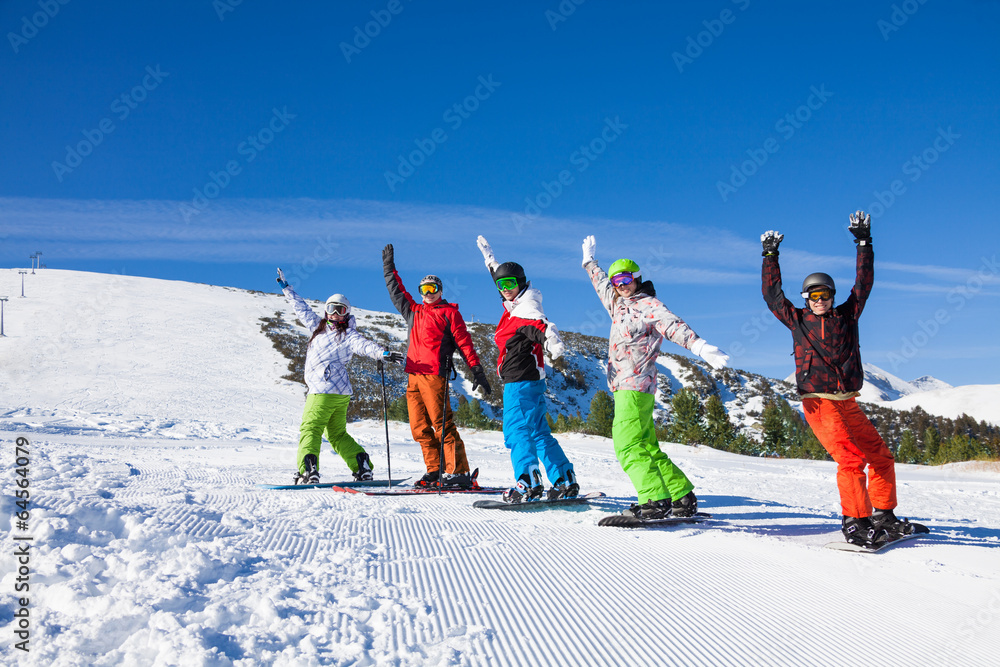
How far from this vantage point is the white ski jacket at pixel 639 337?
4.67 m

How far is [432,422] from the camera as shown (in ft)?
21.7

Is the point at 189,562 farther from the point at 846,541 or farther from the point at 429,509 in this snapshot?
the point at 846,541

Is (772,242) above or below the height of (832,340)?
above

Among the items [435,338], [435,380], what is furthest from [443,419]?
[435,338]

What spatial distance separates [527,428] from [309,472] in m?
2.89

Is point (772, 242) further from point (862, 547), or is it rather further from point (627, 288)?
point (862, 547)

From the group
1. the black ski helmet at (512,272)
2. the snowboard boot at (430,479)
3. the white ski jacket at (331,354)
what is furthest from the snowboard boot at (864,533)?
the white ski jacket at (331,354)

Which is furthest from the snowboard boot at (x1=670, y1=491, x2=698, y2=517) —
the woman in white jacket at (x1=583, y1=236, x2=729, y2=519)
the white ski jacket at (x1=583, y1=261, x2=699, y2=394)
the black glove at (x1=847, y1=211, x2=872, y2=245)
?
the black glove at (x1=847, y1=211, x2=872, y2=245)

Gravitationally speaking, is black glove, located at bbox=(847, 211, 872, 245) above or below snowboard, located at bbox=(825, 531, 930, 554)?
above

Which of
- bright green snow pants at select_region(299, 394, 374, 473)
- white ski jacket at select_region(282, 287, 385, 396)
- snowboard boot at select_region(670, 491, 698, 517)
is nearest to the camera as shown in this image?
snowboard boot at select_region(670, 491, 698, 517)

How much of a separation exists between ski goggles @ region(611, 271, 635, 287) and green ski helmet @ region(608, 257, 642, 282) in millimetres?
18

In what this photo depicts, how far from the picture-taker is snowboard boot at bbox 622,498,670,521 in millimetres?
4473

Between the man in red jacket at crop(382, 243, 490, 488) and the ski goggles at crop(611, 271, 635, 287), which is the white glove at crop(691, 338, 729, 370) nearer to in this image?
the ski goggles at crop(611, 271, 635, 287)

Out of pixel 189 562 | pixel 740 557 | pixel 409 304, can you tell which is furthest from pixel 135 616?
pixel 409 304
